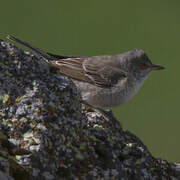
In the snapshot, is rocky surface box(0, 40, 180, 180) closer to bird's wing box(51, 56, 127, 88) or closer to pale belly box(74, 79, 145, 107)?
pale belly box(74, 79, 145, 107)

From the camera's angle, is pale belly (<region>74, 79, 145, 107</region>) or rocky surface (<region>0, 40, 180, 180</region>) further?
pale belly (<region>74, 79, 145, 107</region>)

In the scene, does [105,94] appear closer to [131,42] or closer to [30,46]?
[30,46]

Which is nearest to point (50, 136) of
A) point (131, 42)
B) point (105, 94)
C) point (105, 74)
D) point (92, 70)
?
point (105, 94)

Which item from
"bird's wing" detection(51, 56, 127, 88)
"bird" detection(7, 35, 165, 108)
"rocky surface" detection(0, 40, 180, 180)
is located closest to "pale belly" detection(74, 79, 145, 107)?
"bird" detection(7, 35, 165, 108)

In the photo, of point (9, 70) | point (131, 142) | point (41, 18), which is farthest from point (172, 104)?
point (9, 70)

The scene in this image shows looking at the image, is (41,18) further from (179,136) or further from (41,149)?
(41,149)

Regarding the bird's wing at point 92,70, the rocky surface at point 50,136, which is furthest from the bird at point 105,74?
the rocky surface at point 50,136
